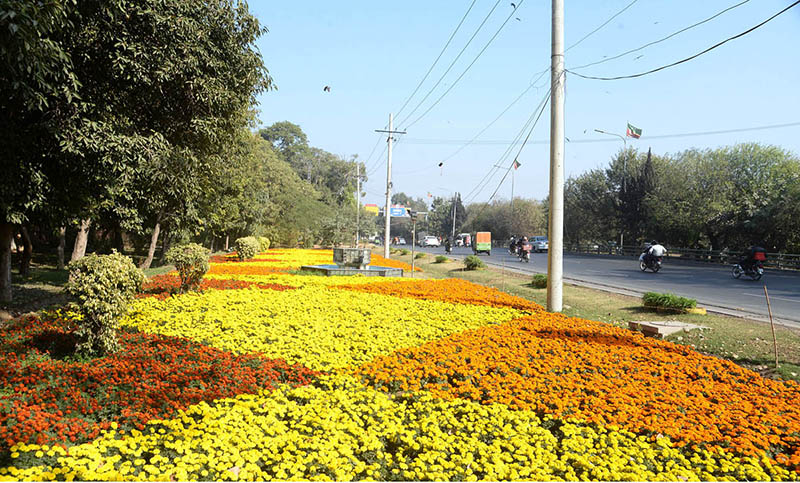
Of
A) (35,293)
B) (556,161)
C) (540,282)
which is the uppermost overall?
(556,161)

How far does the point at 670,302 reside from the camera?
10.1 m

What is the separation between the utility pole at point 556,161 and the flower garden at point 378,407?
7.92ft

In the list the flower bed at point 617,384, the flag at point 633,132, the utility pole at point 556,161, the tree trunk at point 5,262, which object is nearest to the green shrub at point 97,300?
the flower bed at point 617,384

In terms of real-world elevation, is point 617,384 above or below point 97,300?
below

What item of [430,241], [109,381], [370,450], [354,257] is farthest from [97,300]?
[430,241]

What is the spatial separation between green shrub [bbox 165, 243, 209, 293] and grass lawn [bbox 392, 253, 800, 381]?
849cm

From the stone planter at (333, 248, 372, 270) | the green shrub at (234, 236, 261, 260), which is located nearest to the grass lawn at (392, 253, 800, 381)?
the stone planter at (333, 248, 372, 270)

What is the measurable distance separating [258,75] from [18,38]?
5.81 m

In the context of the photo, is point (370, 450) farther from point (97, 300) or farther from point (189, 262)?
point (189, 262)

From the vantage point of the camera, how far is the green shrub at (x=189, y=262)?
35.1ft

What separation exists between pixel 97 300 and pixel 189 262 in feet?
16.5

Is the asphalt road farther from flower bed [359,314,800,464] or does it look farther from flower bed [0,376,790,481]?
flower bed [0,376,790,481]

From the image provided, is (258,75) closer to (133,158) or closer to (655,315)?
(133,158)

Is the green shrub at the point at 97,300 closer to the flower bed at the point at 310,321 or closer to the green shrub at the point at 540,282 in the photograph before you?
the flower bed at the point at 310,321
